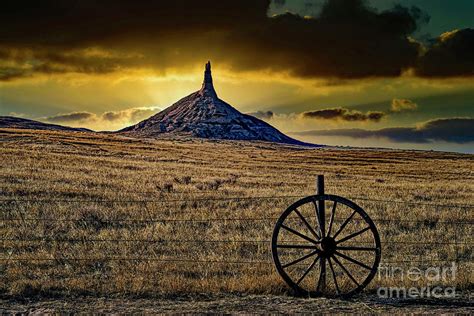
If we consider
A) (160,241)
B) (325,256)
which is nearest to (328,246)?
(325,256)

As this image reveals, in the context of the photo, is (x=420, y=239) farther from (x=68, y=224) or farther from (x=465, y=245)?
(x=68, y=224)

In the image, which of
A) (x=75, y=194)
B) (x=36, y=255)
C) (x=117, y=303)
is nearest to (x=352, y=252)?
(x=117, y=303)

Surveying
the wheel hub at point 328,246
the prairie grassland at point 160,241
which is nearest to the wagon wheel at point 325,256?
the wheel hub at point 328,246

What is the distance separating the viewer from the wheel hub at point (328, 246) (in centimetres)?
850

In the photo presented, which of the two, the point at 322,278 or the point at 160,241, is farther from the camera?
the point at 160,241

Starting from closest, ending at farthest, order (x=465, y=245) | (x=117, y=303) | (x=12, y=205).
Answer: (x=117, y=303), (x=465, y=245), (x=12, y=205)

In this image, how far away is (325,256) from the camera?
848 centimetres

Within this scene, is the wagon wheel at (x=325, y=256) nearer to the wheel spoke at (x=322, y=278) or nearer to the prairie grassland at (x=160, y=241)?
the wheel spoke at (x=322, y=278)

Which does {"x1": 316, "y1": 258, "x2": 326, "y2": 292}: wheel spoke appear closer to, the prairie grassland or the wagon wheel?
the wagon wheel

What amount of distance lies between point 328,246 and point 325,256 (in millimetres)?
190

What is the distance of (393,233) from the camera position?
1574 centimetres

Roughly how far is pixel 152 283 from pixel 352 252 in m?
6.04

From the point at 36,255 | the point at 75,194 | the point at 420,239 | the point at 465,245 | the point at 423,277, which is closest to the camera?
the point at 423,277

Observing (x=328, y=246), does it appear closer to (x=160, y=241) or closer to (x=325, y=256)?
(x=325, y=256)
